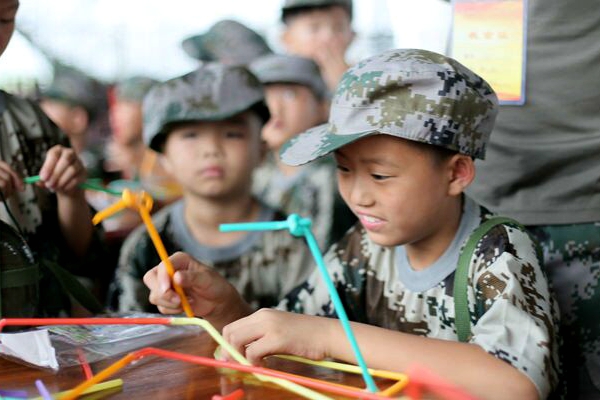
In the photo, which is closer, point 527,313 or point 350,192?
point 527,313

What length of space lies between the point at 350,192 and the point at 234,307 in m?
0.25

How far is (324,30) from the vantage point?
2.52 metres

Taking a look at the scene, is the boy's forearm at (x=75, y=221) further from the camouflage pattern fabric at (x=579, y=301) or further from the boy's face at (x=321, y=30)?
the boy's face at (x=321, y=30)

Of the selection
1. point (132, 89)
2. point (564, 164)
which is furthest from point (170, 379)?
point (132, 89)

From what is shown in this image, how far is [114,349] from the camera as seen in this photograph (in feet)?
3.60

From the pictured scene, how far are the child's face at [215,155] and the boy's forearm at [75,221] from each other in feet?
1.32

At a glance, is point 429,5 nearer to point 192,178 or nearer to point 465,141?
point 465,141

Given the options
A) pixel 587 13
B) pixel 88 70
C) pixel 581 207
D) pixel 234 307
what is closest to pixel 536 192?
pixel 581 207

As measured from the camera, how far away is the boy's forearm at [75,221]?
152cm

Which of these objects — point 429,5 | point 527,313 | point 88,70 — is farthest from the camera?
point 88,70

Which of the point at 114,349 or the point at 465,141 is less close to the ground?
the point at 465,141

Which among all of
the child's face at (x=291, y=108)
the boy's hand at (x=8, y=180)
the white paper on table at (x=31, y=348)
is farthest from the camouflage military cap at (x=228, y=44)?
the white paper on table at (x=31, y=348)

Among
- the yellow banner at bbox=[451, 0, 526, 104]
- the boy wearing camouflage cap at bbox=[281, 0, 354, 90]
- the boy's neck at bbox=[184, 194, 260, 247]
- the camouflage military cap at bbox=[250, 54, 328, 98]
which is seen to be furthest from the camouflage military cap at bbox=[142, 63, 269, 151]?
the yellow banner at bbox=[451, 0, 526, 104]

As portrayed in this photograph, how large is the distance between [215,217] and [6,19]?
783 millimetres
